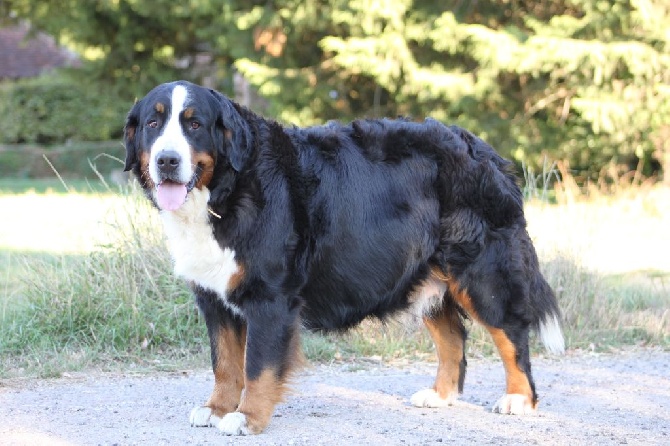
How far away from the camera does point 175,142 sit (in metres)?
4.89

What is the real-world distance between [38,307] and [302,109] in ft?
34.4

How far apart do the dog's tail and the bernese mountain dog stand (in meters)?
0.01

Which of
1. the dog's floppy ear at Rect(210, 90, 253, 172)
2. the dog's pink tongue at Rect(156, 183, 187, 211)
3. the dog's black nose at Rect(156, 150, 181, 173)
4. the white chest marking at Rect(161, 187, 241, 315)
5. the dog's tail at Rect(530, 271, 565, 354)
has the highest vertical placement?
the dog's floppy ear at Rect(210, 90, 253, 172)

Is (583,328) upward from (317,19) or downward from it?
downward

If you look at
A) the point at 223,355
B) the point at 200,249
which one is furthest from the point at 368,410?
the point at 200,249

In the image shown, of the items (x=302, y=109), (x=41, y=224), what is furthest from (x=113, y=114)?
(x=41, y=224)

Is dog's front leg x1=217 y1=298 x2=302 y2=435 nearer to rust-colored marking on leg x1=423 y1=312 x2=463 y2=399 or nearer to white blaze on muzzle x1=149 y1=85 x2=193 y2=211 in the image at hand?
white blaze on muzzle x1=149 y1=85 x2=193 y2=211

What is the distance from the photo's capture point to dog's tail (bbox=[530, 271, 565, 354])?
19.6 ft

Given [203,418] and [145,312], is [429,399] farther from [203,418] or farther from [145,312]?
[145,312]

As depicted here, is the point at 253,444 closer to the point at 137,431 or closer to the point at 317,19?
the point at 137,431

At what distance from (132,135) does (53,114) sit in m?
25.6

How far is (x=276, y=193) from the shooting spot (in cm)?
526

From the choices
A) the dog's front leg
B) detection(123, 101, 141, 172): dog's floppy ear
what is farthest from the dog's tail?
detection(123, 101, 141, 172): dog's floppy ear

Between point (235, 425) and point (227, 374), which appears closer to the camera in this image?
point (235, 425)
